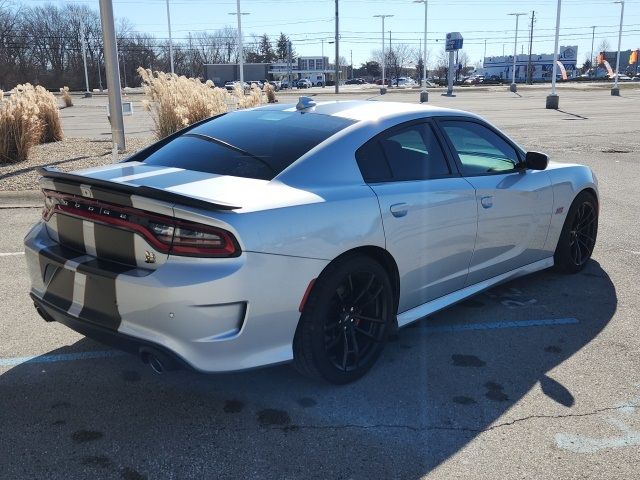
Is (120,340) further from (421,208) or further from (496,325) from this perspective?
(496,325)

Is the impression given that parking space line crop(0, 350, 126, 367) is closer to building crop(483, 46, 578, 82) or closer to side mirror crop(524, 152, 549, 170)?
side mirror crop(524, 152, 549, 170)

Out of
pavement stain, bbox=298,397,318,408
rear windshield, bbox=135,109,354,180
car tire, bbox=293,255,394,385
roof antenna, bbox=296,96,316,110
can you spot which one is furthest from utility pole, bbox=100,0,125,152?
pavement stain, bbox=298,397,318,408

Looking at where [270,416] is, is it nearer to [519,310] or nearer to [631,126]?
[519,310]

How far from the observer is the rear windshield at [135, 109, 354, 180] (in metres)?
3.51

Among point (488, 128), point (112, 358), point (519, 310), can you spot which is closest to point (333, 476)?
point (112, 358)

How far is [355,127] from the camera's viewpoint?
371 centimetres

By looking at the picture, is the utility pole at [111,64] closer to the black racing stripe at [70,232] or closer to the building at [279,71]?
the black racing stripe at [70,232]

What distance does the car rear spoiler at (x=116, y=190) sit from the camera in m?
2.82

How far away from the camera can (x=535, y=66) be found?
118062mm

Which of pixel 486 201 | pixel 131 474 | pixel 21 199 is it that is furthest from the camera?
pixel 21 199

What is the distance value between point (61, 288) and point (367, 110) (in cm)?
221

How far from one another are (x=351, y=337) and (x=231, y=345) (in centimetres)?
87

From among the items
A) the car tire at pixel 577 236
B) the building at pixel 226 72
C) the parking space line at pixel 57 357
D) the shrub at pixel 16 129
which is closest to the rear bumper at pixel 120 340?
the parking space line at pixel 57 357

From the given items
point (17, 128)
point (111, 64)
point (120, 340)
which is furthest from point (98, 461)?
point (111, 64)
